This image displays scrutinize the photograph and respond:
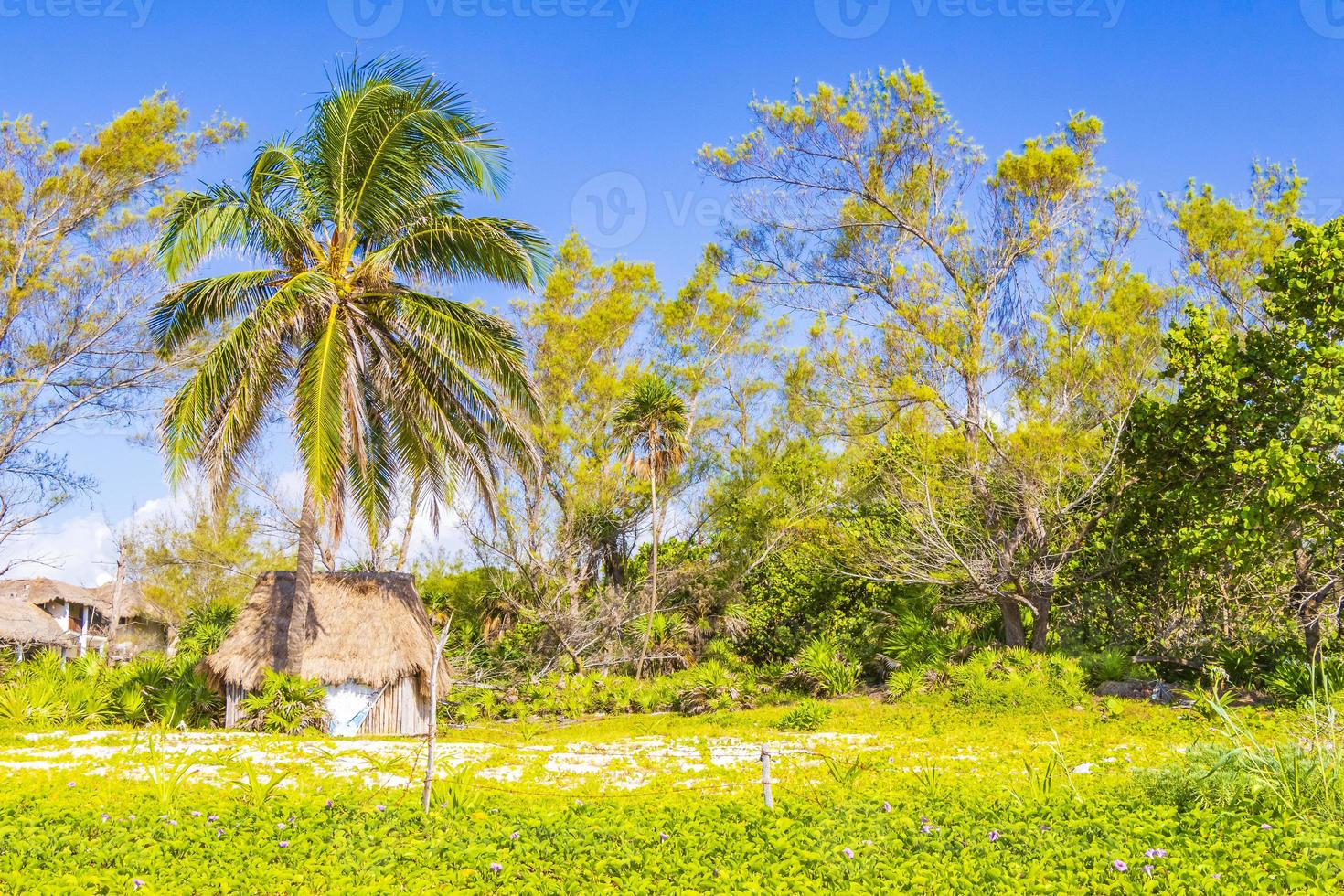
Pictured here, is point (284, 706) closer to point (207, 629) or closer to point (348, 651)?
point (348, 651)

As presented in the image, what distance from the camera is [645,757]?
9.98 m

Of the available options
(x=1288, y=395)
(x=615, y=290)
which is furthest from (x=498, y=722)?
(x=1288, y=395)

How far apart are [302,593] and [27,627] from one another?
20.5 m

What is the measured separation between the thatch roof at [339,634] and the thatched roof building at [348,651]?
0.01m

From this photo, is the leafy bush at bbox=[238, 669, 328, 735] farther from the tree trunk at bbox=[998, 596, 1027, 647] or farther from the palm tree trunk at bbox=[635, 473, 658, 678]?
the tree trunk at bbox=[998, 596, 1027, 647]

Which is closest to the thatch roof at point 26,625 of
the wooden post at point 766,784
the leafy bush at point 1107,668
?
the leafy bush at point 1107,668

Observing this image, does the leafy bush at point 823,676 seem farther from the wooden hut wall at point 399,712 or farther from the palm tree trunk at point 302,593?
the palm tree trunk at point 302,593

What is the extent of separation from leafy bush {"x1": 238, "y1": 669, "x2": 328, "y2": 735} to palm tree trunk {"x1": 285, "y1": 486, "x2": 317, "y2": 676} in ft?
0.92

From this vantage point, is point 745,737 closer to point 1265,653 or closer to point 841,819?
point 841,819

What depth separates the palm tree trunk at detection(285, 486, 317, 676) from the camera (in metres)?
13.5

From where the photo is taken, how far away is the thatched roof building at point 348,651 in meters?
13.9

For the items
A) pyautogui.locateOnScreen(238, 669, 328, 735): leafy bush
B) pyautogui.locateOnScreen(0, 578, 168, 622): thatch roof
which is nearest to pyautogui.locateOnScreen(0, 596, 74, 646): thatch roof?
pyautogui.locateOnScreen(0, 578, 168, 622): thatch roof

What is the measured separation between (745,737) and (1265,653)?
837cm

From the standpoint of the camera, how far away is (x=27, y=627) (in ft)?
93.6
